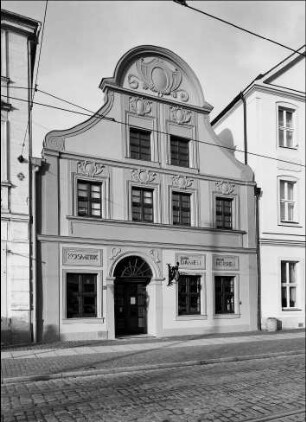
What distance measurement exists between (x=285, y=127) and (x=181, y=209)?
746cm

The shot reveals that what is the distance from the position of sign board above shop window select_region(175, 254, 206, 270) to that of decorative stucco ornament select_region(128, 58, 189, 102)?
22.7ft

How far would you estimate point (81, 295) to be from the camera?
17.3 metres

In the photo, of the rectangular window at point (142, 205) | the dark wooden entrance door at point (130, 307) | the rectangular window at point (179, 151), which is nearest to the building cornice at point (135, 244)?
the rectangular window at point (142, 205)

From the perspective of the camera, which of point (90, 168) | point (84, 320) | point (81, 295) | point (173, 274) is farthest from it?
point (173, 274)

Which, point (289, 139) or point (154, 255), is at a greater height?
point (289, 139)

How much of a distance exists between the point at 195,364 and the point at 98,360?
8.50 feet

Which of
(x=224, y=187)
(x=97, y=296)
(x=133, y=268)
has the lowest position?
(x=97, y=296)

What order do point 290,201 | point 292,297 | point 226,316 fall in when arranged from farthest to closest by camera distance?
point 290,201 < point 292,297 < point 226,316

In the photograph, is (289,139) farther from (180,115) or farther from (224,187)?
(180,115)

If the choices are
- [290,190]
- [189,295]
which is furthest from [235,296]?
[290,190]

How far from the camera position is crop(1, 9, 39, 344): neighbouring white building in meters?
15.9

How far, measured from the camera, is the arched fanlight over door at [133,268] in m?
18.4

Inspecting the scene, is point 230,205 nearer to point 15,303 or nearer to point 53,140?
point 53,140

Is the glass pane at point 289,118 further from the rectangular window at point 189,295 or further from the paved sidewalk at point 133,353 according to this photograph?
the paved sidewalk at point 133,353
